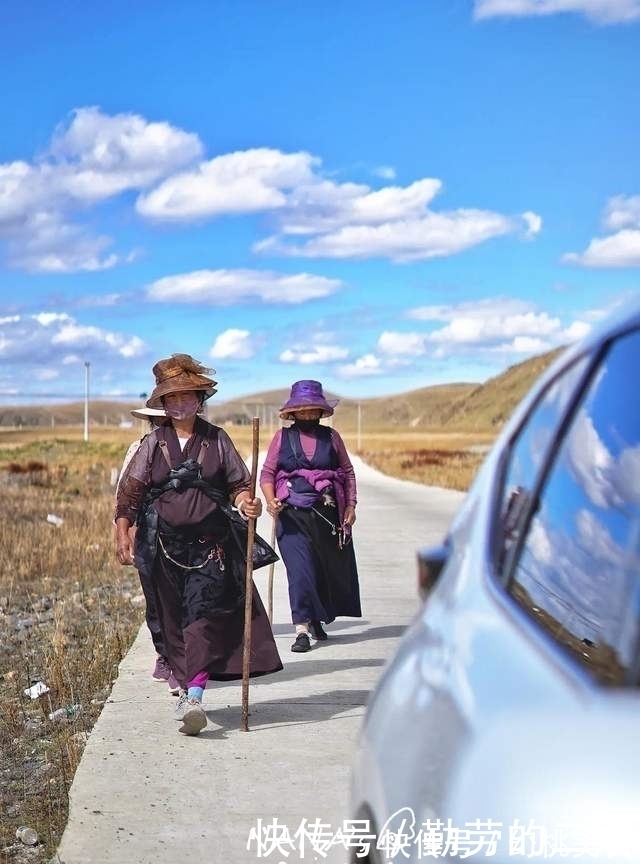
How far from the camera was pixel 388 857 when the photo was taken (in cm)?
238

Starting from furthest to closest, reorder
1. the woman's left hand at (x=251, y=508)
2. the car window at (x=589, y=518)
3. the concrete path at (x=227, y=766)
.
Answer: the woman's left hand at (x=251, y=508) < the concrete path at (x=227, y=766) < the car window at (x=589, y=518)

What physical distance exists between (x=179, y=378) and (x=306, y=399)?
6.94 ft

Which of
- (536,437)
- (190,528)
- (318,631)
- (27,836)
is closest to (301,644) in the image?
(318,631)

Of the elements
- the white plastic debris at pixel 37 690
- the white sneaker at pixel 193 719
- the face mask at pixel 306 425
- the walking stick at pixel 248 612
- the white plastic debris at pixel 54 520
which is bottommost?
the white plastic debris at pixel 54 520

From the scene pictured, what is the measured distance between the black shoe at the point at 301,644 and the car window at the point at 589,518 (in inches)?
200

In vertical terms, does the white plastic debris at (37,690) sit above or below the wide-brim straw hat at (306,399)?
below

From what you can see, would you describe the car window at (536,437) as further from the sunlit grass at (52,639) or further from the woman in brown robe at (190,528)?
the woman in brown robe at (190,528)

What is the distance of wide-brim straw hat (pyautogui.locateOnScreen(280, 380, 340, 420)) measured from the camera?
8859 millimetres

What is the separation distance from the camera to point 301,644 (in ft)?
29.0

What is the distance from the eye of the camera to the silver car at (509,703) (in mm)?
1595

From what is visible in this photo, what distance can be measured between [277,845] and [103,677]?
3.82 m

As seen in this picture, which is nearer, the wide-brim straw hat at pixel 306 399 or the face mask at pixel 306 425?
the wide-brim straw hat at pixel 306 399

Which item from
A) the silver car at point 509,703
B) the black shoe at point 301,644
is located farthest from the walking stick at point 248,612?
the silver car at point 509,703

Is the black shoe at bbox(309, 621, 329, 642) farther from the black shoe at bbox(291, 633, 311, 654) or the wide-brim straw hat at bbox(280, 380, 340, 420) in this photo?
the wide-brim straw hat at bbox(280, 380, 340, 420)
